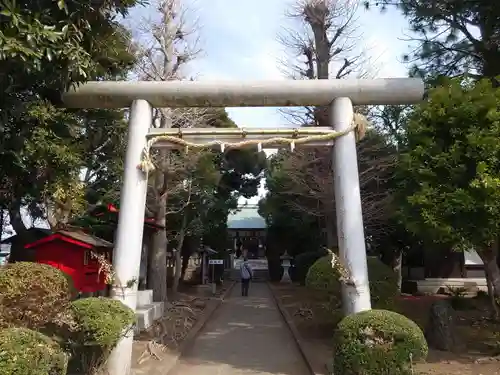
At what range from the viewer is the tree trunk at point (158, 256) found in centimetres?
1600

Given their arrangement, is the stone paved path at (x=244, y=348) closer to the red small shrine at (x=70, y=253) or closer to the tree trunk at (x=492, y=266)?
the red small shrine at (x=70, y=253)

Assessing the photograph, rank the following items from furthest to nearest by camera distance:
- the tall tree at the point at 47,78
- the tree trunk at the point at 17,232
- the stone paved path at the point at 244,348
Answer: the tree trunk at the point at 17,232, the stone paved path at the point at 244,348, the tall tree at the point at 47,78

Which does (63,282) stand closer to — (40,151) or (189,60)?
(40,151)

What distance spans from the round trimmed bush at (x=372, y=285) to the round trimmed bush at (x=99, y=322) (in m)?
4.88

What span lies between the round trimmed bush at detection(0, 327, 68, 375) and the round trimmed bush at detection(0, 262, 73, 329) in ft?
4.49

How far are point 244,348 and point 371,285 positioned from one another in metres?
3.06

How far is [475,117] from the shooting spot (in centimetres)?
821

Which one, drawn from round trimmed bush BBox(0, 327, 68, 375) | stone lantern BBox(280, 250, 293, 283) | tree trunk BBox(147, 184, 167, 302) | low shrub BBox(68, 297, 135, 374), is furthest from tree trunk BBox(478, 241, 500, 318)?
stone lantern BBox(280, 250, 293, 283)

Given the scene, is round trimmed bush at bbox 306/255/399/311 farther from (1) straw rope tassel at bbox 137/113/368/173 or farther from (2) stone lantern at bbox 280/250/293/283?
(2) stone lantern at bbox 280/250/293/283

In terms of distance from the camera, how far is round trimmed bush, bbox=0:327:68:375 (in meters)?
4.45

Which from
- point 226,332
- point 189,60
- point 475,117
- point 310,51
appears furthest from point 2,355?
point 310,51

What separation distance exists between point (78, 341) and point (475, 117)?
22.8 feet

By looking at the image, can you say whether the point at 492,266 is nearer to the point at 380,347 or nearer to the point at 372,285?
the point at 372,285

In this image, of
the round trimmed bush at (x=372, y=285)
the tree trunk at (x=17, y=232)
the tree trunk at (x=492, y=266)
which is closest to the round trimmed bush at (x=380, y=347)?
the tree trunk at (x=492, y=266)
